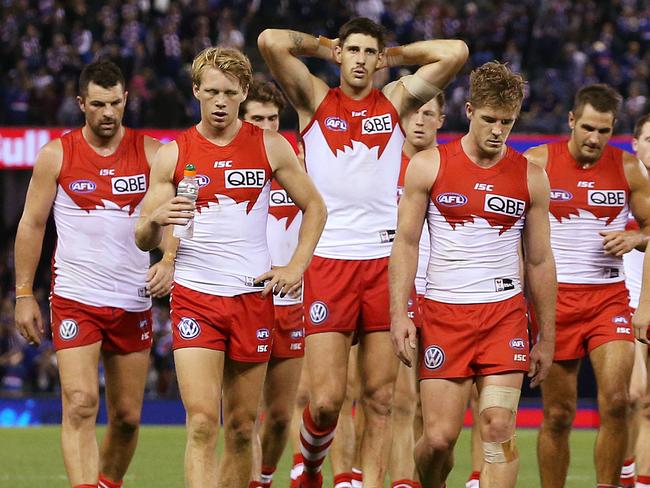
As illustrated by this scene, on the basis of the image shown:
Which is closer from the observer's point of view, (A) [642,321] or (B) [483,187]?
(B) [483,187]

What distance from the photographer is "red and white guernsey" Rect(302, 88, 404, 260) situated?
905 cm

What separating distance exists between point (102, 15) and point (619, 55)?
387 inches

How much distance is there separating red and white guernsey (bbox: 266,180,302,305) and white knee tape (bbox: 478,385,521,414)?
8.85 feet

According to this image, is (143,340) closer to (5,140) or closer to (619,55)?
(5,140)

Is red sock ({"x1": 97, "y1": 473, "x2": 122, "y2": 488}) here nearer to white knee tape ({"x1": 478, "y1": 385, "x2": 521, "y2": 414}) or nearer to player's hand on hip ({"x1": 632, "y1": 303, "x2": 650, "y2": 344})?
white knee tape ({"x1": 478, "y1": 385, "x2": 521, "y2": 414})

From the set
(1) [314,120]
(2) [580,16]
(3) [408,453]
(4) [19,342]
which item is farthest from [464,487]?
(2) [580,16]

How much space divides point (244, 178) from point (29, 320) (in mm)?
1793

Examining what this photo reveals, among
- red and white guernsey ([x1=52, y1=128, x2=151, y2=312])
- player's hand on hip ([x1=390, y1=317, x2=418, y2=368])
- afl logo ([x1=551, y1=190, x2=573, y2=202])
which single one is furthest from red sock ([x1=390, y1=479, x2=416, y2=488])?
afl logo ([x1=551, y1=190, x2=573, y2=202])

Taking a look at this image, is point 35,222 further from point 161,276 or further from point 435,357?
point 435,357

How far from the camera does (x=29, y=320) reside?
880 cm

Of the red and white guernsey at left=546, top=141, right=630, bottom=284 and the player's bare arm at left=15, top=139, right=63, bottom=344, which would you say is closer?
the player's bare arm at left=15, top=139, right=63, bottom=344

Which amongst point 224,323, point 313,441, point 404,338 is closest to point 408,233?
point 404,338

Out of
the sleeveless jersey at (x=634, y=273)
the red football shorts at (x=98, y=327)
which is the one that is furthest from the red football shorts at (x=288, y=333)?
the sleeveless jersey at (x=634, y=273)

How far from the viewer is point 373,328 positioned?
354 inches
